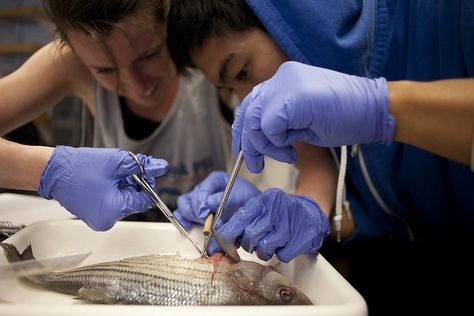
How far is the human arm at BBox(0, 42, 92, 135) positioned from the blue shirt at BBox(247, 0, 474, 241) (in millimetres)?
797

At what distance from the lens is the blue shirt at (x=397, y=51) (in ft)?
3.19

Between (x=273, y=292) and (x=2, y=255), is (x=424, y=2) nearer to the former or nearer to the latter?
(x=273, y=292)

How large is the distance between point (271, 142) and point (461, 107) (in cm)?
32

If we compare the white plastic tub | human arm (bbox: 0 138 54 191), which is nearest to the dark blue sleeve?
the white plastic tub

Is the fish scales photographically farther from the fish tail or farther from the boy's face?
the boy's face

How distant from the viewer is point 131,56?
1.27 metres

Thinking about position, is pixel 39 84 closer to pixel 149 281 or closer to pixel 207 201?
pixel 207 201

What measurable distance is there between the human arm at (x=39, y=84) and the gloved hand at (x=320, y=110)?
86 cm

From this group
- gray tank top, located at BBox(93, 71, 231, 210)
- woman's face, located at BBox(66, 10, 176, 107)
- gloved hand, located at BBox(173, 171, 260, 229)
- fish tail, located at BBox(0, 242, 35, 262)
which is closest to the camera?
fish tail, located at BBox(0, 242, 35, 262)

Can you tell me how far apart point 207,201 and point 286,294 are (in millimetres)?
408

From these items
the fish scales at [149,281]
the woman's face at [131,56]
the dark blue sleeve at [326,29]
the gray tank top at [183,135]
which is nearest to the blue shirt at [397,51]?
the dark blue sleeve at [326,29]

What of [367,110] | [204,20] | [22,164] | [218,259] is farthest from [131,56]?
[367,110]

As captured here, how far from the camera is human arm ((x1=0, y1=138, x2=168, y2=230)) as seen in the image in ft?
2.94

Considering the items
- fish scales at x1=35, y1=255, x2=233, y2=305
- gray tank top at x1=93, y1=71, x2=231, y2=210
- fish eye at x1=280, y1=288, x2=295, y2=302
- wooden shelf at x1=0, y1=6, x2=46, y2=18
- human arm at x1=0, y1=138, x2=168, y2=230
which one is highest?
wooden shelf at x1=0, y1=6, x2=46, y2=18
